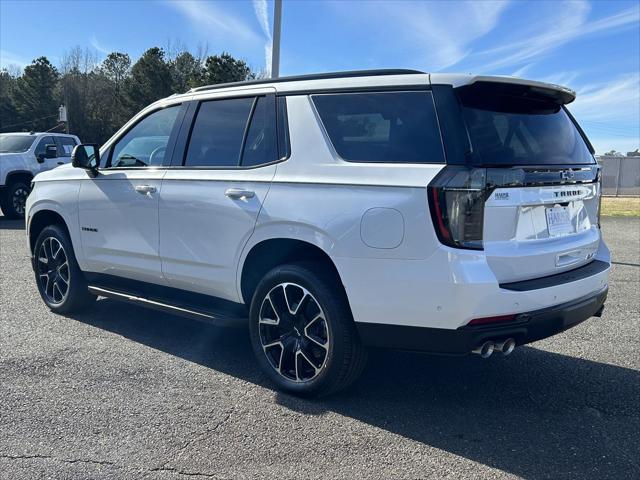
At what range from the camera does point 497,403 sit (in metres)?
3.71

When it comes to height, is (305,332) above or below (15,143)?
below

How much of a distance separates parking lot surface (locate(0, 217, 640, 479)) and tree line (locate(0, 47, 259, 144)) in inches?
1621

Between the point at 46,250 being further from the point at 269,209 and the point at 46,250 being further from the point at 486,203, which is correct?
the point at 486,203

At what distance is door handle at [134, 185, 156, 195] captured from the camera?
14.7ft

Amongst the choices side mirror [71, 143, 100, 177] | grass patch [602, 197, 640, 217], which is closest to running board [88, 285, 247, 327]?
side mirror [71, 143, 100, 177]

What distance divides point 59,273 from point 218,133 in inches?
96.2

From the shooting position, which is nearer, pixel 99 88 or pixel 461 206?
pixel 461 206

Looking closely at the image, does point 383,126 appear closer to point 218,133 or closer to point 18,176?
point 218,133

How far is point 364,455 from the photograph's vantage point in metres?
3.05

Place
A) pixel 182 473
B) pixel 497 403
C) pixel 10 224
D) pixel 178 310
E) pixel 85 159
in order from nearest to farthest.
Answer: pixel 182 473, pixel 497 403, pixel 178 310, pixel 85 159, pixel 10 224

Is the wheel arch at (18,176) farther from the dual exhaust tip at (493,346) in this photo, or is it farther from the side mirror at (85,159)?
the dual exhaust tip at (493,346)

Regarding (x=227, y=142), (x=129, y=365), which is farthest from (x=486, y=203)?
(x=129, y=365)

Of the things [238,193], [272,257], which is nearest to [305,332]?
[272,257]

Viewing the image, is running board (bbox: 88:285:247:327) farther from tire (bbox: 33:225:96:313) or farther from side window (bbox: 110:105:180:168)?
side window (bbox: 110:105:180:168)
